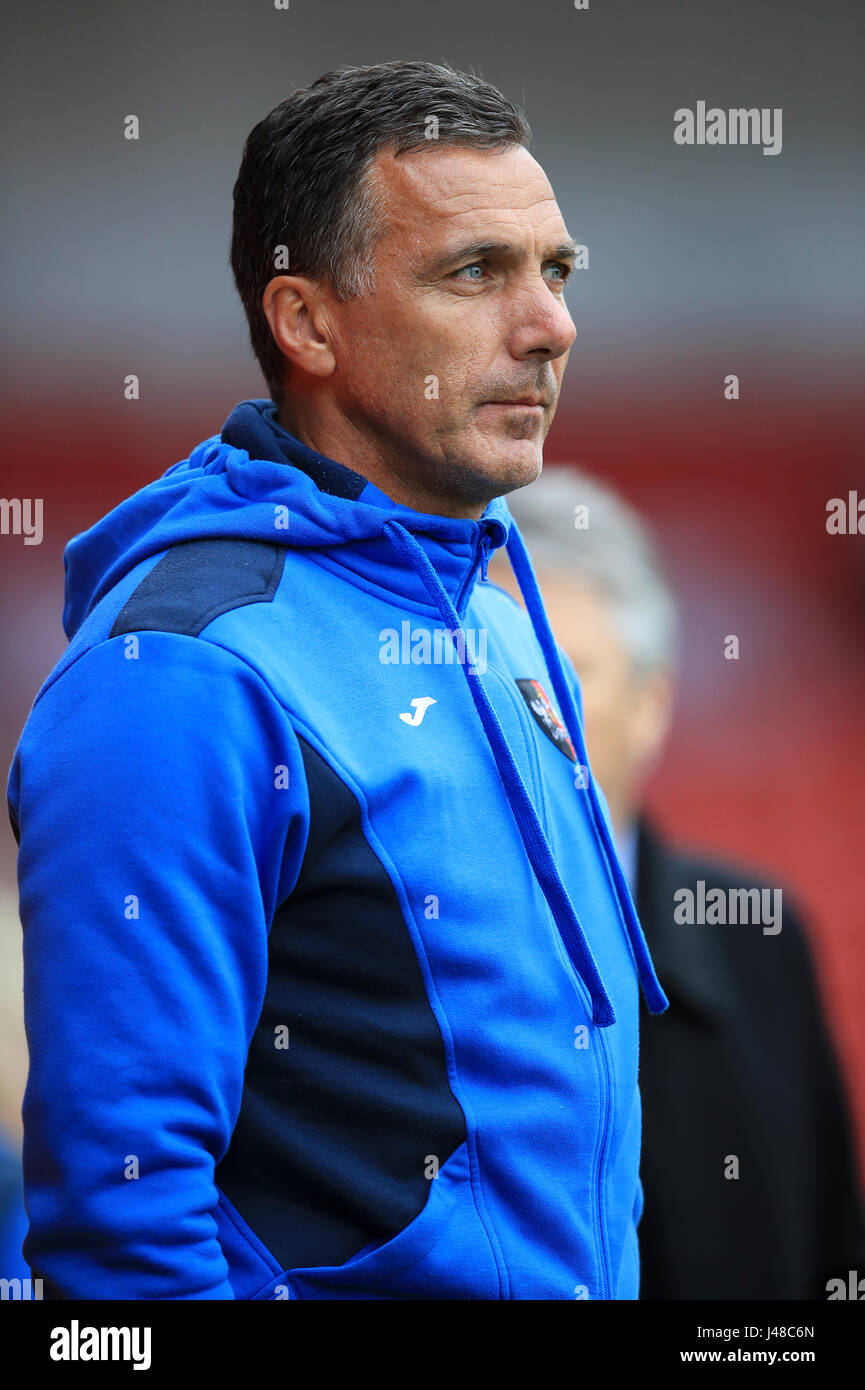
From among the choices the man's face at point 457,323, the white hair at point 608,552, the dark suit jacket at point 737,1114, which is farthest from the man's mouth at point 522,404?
the dark suit jacket at point 737,1114

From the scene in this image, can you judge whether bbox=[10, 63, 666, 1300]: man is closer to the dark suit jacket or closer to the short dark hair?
the short dark hair

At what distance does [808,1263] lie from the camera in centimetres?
179

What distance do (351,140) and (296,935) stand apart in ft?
1.92

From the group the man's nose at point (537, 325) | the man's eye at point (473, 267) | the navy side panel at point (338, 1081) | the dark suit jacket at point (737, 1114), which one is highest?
the man's eye at point (473, 267)

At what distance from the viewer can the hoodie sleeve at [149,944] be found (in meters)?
0.81

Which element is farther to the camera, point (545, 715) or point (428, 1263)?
point (545, 715)

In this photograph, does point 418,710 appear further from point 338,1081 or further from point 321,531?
point 338,1081

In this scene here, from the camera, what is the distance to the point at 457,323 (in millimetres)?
994

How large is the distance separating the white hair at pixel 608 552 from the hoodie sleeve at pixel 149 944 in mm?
1053

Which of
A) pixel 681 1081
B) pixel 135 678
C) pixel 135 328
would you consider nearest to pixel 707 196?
pixel 135 328

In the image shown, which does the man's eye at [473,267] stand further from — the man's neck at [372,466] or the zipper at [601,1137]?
the zipper at [601,1137]

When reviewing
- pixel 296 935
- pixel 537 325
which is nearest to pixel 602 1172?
pixel 296 935

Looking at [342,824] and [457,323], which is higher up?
[457,323]

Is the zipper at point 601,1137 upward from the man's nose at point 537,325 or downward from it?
downward
